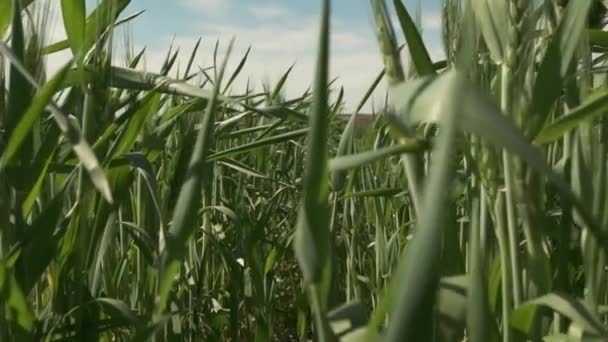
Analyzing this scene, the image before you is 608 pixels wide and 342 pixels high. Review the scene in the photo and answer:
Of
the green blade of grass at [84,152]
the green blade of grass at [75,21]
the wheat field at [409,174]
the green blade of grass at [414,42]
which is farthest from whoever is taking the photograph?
the green blade of grass at [75,21]

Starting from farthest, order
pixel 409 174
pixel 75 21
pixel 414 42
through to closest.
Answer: pixel 75 21, pixel 414 42, pixel 409 174

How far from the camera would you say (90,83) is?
2.13ft

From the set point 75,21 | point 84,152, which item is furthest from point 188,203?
point 75,21

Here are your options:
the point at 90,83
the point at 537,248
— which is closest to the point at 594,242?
the point at 537,248

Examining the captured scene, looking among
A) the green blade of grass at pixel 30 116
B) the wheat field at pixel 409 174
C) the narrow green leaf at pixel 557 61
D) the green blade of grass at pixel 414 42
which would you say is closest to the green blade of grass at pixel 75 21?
the wheat field at pixel 409 174

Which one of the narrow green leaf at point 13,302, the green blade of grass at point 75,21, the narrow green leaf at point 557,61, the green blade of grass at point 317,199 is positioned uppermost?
the green blade of grass at point 75,21

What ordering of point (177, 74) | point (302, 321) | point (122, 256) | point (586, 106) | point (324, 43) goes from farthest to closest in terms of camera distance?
point (177, 74), point (302, 321), point (122, 256), point (586, 106), point (324, 43)

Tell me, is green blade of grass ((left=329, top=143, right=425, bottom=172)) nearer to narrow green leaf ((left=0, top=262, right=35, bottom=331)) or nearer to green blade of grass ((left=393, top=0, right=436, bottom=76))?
green blade of grass ((left=393, top=0, right=436, bottom=76))

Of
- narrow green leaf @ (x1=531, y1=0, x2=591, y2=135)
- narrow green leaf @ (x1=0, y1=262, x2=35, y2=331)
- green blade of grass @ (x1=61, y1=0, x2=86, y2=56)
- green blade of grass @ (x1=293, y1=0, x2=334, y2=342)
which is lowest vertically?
narrow green leaf @ (x1=0, y1=262, x2=35, y2=331)

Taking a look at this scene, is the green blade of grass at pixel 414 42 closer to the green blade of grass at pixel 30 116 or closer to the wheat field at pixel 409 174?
the wheat field at pixel 409 174

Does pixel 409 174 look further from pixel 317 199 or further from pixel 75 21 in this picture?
pixel 75 21

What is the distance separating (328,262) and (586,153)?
33 centimetres

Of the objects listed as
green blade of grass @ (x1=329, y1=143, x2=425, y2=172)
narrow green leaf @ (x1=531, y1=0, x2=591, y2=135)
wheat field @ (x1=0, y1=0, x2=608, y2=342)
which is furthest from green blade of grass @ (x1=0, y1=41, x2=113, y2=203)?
narrow green leaf @ (x1=531, y1=0, x2=591, y2=135)

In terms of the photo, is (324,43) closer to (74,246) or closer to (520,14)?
(520,14)
